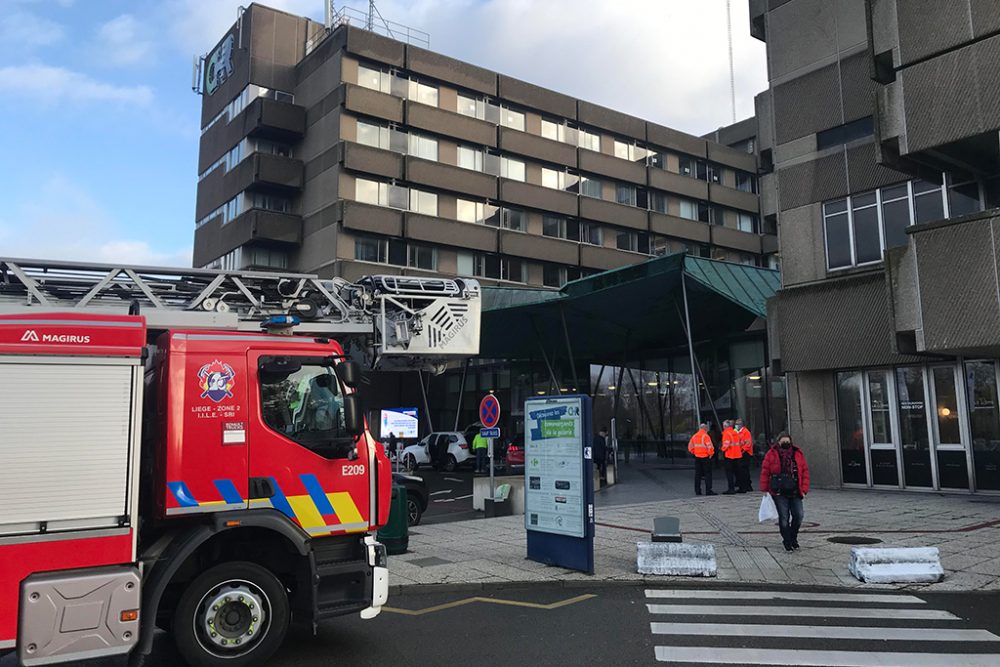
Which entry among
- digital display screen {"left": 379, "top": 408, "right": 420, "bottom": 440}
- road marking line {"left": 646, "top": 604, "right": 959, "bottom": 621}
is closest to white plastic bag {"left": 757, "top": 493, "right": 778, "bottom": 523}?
road marking line {"left": 646, "top": 604, "right": 959, "bottom": 621}

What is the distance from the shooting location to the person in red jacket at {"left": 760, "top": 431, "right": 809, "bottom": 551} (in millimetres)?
10352

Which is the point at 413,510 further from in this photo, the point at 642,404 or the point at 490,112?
the point at 490,112

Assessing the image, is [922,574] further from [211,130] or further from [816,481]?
[211,130]

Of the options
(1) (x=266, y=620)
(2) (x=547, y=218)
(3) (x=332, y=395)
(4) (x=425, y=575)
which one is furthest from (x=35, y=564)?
(2) (x=547, y=218)

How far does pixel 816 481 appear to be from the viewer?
61.4 feet

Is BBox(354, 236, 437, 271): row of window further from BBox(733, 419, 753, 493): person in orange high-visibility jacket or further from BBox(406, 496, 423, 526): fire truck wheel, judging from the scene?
BBox(406, 496, 423, 526): fire truck wheel

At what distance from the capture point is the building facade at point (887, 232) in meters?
14.7

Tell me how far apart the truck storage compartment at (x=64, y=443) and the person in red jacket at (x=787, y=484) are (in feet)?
26.8

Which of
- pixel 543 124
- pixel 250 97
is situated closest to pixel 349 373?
pixel 250 97

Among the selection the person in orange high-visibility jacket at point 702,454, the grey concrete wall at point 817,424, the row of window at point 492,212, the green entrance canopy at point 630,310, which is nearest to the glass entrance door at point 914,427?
the grey concrete wall at point 817,424

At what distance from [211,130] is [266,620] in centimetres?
4580

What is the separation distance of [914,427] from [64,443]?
57.6 ft

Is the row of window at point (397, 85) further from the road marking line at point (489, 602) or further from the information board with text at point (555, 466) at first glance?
the road marking line at point (489, 602)

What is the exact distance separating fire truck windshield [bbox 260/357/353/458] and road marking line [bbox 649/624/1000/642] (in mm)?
3501
